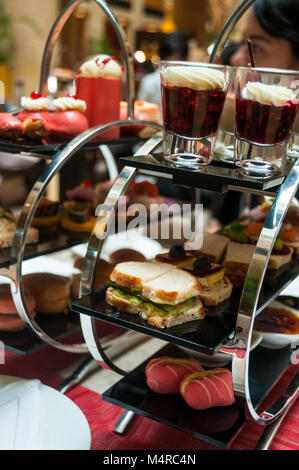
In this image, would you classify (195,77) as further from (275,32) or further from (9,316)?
(275,32)

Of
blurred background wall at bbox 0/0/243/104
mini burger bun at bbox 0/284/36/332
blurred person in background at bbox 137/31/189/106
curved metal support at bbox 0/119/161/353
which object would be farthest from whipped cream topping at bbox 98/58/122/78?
blurred background wall at bbox 0/0/243/104

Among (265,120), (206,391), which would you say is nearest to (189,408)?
(206,391)

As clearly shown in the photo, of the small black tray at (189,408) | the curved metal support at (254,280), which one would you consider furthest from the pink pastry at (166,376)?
the curved metal support at (254,280)

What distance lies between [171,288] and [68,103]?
59 cm

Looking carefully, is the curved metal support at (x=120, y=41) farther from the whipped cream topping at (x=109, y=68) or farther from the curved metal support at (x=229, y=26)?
the curved metal support at (x=229, y=26)

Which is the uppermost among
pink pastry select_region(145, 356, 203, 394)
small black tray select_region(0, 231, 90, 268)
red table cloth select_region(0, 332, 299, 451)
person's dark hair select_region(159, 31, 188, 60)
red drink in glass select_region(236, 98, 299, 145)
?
person's dark hair select_region(159, 31, 188, 60)

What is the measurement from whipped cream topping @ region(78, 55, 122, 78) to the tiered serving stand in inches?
→ 4.1

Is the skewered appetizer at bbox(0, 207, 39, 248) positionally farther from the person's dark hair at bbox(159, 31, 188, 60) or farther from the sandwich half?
the person's dark hair at bbox(159, 31, 188, 60)

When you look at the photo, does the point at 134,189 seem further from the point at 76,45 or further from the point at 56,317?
the point at 76,45

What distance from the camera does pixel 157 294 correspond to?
3.10 feet

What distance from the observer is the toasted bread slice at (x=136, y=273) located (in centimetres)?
99

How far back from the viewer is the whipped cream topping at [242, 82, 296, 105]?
2.68ft

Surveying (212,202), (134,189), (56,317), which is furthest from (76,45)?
(56,317)

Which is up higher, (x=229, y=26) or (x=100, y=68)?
(x=229, y=26)
